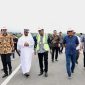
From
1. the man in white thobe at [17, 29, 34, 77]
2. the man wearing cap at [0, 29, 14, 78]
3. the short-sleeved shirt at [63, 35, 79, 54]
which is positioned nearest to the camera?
the short-sleeved shirt at [63, 35, 79, 54]

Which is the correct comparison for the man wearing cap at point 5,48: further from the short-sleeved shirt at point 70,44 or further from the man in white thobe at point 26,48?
the short-sleeved shirt at point 70,44

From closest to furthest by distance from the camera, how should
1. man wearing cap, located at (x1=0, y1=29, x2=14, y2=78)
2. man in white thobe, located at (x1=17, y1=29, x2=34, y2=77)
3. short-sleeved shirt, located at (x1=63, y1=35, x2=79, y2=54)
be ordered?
short-sleeved shirt, located at (x1=63, y1=35, x2=79, y2=54), man wearing cap, located at (x1=0, y1=29, x2=14, y2=78), man in white thobe, located at (x1=17, y1=29, x2=34, y2=77)

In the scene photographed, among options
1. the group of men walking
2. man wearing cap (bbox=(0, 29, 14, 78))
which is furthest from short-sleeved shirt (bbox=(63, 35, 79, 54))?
man wearing cap (bbox=(0, 29, 14, 78))

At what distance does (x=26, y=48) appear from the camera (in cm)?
1558

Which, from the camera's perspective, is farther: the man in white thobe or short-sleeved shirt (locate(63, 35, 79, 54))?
the man in white thobe

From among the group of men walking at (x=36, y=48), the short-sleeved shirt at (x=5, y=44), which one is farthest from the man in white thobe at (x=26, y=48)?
the short-sleeved shirt at (x=5, y=44)

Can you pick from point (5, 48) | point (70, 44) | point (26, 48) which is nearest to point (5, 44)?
point (5, 48)

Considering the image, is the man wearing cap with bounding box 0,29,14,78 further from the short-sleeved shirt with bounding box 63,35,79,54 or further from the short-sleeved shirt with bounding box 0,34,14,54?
the short-sleeved shirt with bounding box 63,35,79,54

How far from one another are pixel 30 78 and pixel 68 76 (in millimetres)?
1394

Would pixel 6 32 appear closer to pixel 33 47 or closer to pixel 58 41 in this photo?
pixel 33 47

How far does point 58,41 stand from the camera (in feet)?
73.2

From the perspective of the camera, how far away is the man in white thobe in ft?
50.3

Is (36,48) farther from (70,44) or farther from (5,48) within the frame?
(70,44)

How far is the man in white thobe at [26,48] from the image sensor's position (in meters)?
15.3
